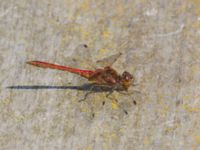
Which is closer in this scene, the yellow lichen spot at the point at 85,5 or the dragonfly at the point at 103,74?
the dragonfly at the point at 103,74

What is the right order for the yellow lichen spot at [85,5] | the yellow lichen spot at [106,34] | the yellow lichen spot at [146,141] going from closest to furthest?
the yellow lichen spot at [146,141] < the yellow lichen spot at [106,34] < the yellow lichen spot at [85,5]

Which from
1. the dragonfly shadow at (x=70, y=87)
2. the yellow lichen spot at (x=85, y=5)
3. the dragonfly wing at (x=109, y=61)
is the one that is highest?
the yellow lichen spot at (x=85, y=5)

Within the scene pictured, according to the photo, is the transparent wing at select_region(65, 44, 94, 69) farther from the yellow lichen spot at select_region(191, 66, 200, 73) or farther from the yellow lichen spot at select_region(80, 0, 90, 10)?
the yellow lichen spot at select_region(191, 66, 200, 73)

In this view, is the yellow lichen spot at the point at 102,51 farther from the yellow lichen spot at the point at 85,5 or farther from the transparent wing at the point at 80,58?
the yellow lichen spot at the point at 85,5

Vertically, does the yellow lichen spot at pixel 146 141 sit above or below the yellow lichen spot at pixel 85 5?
below

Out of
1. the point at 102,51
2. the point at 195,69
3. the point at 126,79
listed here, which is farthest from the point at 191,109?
the point at 102,51

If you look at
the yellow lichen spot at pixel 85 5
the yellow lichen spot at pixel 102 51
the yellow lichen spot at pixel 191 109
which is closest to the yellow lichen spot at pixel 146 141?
the yellow lichen spot at pixel 191 109

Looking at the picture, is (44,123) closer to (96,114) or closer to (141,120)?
(96,114)
